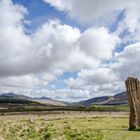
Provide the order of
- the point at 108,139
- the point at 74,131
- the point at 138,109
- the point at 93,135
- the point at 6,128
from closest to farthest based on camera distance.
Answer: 1. the point at 108,139
2. the point at 93,135
3. the point at 74,131
4. the point at 138,109
5. the point at 6,128

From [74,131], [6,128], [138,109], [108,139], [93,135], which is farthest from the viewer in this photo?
[6,128]

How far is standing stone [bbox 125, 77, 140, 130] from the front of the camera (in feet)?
142

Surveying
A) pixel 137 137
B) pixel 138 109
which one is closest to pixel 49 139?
pixel 137 137

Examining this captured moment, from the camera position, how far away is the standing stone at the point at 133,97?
43.4 metres

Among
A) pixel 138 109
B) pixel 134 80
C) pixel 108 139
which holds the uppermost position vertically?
pixel 134 80

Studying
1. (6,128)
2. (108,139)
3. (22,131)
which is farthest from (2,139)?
(108,139)

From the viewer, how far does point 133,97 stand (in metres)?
44.1

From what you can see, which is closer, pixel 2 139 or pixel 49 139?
pixel 49 139

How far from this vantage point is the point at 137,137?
35.1 meters

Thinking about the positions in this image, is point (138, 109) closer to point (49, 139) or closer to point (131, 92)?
point (131, 92)

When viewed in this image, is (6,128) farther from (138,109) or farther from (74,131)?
(138,109)

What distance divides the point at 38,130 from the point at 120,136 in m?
12.7

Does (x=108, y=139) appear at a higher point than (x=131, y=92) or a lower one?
lower

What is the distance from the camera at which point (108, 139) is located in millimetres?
34406
